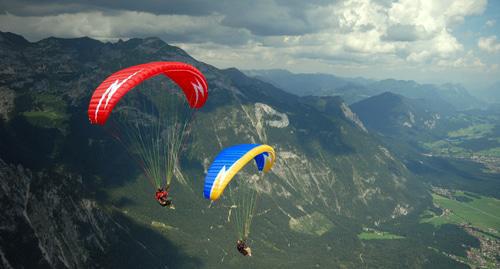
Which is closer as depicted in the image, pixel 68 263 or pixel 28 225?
pixel 28 225

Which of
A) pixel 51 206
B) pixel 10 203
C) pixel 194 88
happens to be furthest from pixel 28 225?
pixel 194 88

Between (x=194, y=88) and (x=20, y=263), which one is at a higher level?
(x=194, y=88)

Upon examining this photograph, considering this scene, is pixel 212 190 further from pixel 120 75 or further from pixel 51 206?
pixel 51 206

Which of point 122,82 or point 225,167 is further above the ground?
point 122,82

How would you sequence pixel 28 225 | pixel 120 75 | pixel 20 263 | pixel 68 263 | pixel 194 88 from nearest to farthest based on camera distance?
pixel 120 75, pixel 194 88, pixel 20 263, pixel 28 225, pixel 68 263

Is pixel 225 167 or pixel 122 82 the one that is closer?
pixel 122 82

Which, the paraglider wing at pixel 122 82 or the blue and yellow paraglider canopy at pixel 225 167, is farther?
the blue and yellow paraglider canopy at pixel 225 167

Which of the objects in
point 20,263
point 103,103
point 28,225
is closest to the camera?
point 103,103

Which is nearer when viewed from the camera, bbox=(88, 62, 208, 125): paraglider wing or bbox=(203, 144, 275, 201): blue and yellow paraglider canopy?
bbox=(88, 62, 208, 125): paraglider wing

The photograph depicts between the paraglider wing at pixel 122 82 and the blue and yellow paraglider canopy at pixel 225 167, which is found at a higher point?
the paraglider wing at pixel 122 82

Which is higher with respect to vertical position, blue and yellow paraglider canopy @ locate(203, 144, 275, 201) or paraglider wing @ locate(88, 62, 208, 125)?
paraglider wing @ locate(88, 62, 208, 125)

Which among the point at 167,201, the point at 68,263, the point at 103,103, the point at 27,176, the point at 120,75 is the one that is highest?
the point at 120,75
